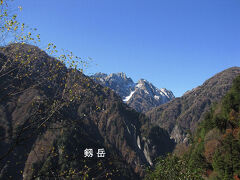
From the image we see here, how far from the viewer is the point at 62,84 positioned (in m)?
13.2

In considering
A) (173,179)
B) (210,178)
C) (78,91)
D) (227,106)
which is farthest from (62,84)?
(227,106)

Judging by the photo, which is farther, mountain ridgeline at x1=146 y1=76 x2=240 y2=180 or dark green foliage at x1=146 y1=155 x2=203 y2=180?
mountain ridgeline at x1=146 y1=76 x2=240 y2=180

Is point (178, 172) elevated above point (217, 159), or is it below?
above

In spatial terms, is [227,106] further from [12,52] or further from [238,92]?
[12,52]

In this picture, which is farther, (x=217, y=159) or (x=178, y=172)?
(x=217, y=159)

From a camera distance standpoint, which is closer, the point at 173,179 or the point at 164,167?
the point at 173,179

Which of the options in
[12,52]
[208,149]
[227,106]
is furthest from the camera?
[227,106]

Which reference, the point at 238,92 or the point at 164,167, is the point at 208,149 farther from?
the point at 164,167

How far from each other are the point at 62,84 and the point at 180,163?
22.2 metres

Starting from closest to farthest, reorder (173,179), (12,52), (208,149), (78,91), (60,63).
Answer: (12,52) < (78,91) < (60,63) < (173,179) < (208,149)

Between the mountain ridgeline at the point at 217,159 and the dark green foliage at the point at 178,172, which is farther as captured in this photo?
the mountain ridgeline at the point at 217,159

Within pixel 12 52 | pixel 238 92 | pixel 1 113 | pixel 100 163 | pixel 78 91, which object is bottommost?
pixel 100 163

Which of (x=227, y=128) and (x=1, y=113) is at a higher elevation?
(x=1, y=113)

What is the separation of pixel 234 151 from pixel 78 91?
54415 mm
